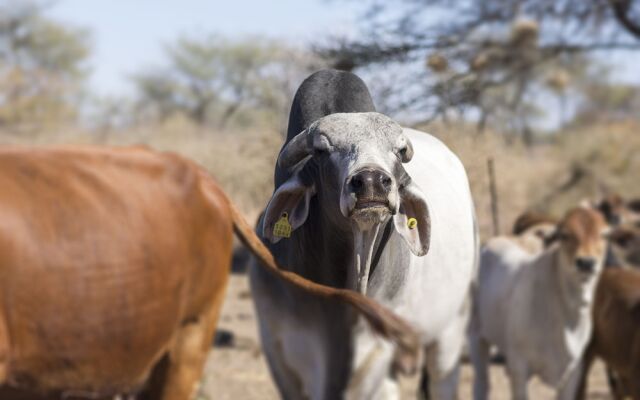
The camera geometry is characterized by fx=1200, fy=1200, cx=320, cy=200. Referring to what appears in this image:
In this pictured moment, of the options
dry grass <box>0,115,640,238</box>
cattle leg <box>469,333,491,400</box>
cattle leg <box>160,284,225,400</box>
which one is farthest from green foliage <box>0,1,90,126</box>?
cattle leg <box>160,284,225,400</box>

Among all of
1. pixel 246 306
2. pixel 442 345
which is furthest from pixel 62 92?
pixel 442 345

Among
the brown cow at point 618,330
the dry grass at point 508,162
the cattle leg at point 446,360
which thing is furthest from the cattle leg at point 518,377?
the dry grass at point 508,162

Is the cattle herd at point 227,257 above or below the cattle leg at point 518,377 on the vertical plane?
above

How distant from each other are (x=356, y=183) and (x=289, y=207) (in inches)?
20.3

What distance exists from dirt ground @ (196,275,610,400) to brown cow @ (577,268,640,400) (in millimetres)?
1143

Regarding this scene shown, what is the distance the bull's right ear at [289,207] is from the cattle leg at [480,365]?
19.4ft

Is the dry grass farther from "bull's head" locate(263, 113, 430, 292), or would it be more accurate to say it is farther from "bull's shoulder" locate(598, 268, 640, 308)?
"bull's head" locate(263, 113, 430, 292)

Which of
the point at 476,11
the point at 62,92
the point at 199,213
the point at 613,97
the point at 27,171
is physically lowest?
the point at 613,97

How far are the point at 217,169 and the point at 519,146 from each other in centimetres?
651

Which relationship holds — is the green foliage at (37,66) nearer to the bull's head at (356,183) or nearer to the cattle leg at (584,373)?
the cattle leg at (584,373)

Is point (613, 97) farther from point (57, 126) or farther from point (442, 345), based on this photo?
point (442, 345)

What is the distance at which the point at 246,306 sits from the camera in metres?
15.1

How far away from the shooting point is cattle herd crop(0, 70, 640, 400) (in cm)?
385

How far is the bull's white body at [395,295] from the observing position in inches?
177
